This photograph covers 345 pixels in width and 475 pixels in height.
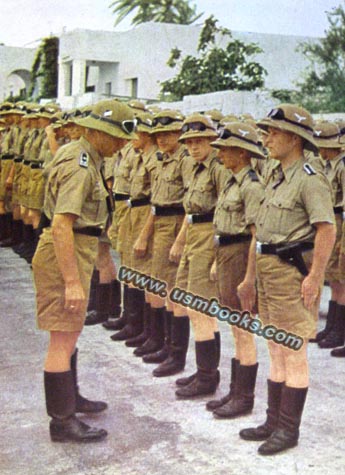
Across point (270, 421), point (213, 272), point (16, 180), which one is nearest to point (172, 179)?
point (213, 272)

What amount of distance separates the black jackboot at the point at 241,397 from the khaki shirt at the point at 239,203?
2.84 feet

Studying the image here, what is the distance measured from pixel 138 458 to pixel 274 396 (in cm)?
86

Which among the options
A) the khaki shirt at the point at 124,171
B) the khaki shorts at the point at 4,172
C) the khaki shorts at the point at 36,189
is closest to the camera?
the khaki shirt at the point at 124,171

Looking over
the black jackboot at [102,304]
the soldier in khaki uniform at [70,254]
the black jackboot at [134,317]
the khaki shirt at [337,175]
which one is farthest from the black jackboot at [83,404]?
the khaki shirt at [337,175]

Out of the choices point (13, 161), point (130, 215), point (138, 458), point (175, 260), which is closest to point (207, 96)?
point (13, 161)

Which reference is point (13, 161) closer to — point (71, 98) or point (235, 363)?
point (235, 363)

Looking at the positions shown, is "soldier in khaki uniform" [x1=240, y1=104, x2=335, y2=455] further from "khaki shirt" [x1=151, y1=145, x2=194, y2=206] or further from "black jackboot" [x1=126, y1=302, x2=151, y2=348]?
"black jackboot" [x1=126, y1=302, x2=151, y2=348]

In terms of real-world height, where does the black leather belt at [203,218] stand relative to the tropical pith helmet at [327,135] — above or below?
below

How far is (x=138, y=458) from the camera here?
4305mm

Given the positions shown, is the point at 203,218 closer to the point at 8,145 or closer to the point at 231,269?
the point at 231,269

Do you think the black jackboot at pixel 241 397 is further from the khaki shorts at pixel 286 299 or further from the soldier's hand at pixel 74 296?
the soldier's hand at pixel 74 296

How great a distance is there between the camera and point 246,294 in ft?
16.0

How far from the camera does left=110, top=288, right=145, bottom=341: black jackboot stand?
6.96 meters

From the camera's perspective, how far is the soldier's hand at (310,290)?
429 centimetres
